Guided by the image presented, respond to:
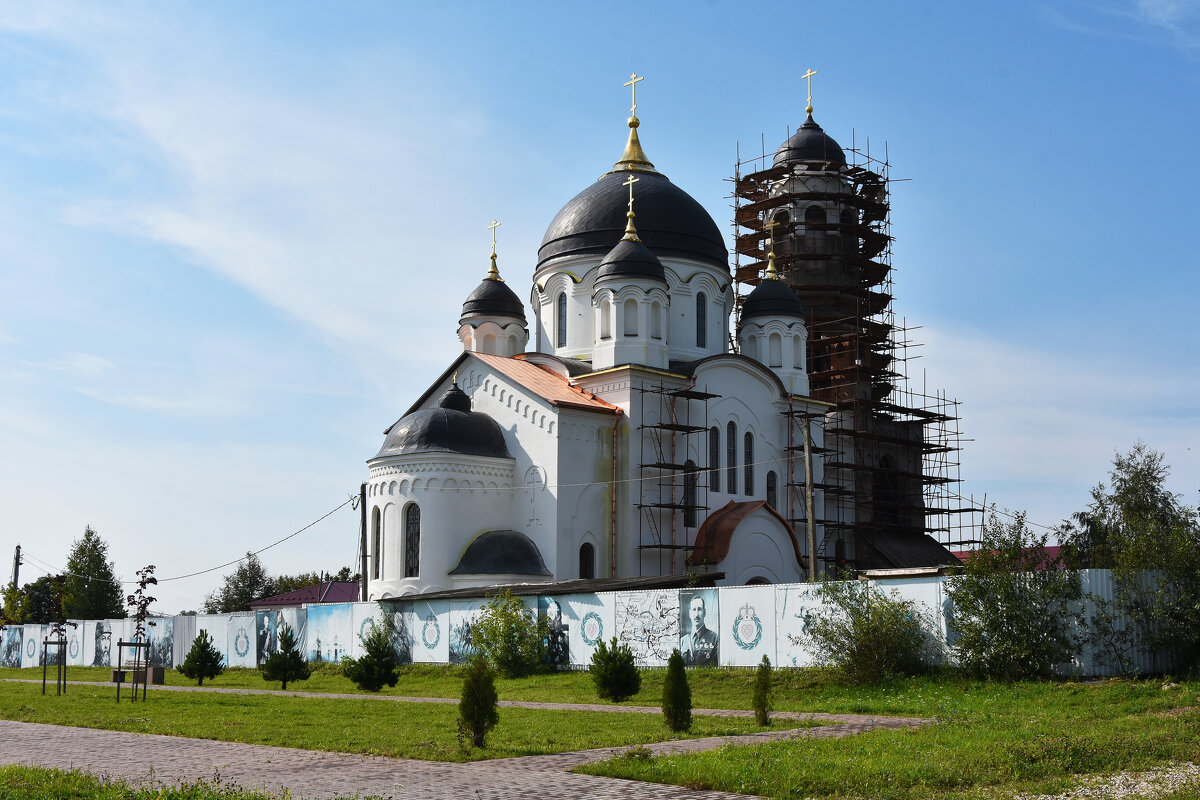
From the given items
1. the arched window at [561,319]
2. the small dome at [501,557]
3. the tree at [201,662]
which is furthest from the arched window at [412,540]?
the arched window at [561,319]

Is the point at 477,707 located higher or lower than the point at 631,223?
lower

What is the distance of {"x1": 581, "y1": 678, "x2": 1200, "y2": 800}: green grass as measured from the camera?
30.7 feet

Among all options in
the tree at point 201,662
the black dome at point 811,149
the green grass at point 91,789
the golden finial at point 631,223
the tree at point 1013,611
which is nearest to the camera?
the green grass at point 91,789

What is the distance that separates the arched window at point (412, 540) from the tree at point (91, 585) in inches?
923

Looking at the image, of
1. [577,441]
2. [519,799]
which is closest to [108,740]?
[519,799]

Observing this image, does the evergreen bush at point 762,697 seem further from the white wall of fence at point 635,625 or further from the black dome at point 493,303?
the black dome at point 493,303

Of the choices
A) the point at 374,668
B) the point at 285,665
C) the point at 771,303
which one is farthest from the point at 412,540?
the point at 771,303

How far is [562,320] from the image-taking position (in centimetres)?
3584

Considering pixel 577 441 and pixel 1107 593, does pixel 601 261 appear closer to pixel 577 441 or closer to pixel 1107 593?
pixel 577 441

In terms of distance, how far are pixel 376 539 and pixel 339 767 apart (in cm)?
2058

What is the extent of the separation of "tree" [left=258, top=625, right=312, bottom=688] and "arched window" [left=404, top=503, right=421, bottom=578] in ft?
20.5

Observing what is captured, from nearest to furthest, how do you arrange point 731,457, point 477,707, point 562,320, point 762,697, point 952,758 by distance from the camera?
point 952,758
point 477,707
point 762,697
point 731,457
point 562,320

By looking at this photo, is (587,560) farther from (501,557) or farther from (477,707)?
(477,707)

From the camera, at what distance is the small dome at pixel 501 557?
96.3 ft
